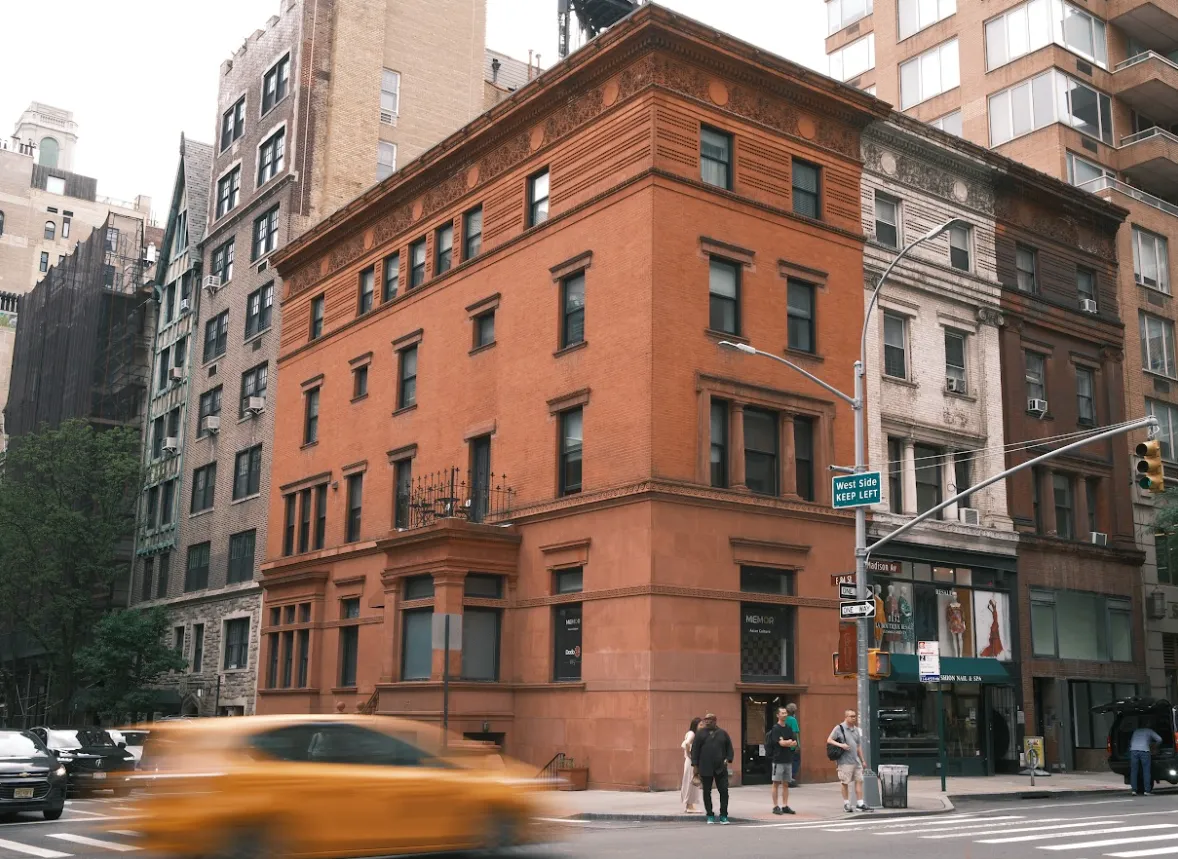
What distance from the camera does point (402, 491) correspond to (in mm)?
37469

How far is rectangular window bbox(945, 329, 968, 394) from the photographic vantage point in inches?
1409

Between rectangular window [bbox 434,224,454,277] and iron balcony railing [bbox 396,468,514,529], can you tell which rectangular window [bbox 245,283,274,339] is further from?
iron balcony railing [bbox 396,468,514,529]

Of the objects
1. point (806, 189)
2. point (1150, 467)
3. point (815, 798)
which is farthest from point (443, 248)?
point (1150, 467)

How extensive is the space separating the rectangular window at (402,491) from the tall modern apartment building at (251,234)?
10.8 metres

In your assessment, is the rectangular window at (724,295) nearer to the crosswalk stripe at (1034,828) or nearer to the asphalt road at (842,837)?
the asphalt road at (842,837)

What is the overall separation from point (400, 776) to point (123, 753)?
19.0 m

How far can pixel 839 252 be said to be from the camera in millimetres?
32781

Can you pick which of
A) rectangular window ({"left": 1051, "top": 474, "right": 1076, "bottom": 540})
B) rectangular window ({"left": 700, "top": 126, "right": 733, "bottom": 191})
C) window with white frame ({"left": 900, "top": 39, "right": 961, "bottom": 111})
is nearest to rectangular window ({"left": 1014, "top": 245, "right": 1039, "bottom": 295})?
rectangular window ({"left": 1051, "top": 474, "right": 1076, "bottom": 540})

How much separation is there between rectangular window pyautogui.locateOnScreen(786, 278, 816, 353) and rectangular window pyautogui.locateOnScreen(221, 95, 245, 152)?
3263 centimetres

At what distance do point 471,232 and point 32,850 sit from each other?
78.4 feet

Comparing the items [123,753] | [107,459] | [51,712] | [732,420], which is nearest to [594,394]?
[732,420]

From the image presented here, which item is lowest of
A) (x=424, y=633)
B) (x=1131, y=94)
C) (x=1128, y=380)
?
(x=424, y=633)

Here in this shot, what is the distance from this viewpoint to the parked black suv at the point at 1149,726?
93.7ft

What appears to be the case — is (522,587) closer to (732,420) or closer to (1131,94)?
(732,420)
